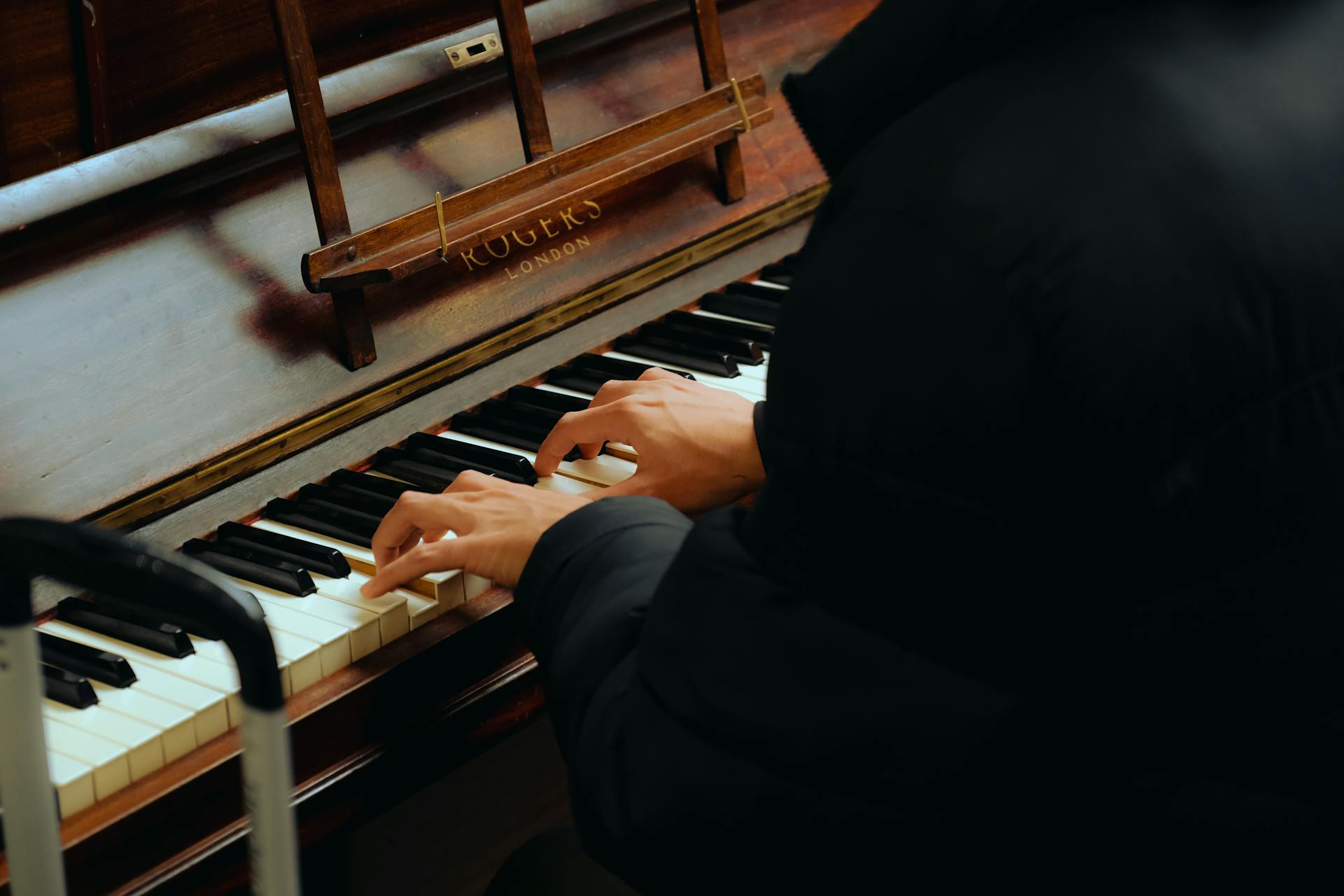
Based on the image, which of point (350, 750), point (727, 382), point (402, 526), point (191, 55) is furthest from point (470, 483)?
point (191, 55)

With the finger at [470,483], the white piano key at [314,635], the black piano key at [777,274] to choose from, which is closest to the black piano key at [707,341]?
the black piano key at [777,274]

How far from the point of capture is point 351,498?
152cm

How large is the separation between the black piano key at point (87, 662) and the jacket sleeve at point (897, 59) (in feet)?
2.57

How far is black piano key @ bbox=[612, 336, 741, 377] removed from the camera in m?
1.84

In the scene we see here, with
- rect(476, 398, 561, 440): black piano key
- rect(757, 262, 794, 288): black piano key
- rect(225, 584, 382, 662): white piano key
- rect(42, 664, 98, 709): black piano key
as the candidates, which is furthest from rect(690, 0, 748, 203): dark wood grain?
rect(42, 664, 98, 709): black piano key

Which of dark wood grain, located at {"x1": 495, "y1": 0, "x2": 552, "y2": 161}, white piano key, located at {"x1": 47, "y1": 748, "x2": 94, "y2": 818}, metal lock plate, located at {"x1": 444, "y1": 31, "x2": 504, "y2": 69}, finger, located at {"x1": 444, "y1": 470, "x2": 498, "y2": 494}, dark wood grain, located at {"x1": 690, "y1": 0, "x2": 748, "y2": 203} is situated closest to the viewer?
white piano key, located at {"x1": 47, "y1": 748, "x2": 94, "y2": 818}

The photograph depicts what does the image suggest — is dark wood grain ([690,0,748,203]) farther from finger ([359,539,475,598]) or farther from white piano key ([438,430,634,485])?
finger ([359,539,475,598])

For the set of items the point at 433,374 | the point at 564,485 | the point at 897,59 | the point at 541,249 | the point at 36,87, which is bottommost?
the point at 564,485

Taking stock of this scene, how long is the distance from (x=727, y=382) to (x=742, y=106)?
495 millimetres

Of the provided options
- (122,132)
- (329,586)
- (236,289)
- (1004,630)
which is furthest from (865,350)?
(122,132)

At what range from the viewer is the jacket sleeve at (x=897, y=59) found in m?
0.84

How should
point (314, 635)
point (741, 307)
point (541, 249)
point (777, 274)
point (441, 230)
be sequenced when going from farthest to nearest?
point (777, 274) → point (741, 307) → point (541, 249) → point (441, 230) → point (314, 635)

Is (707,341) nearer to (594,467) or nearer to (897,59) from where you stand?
(594,467)

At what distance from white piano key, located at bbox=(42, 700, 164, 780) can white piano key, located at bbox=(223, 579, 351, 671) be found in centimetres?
15
